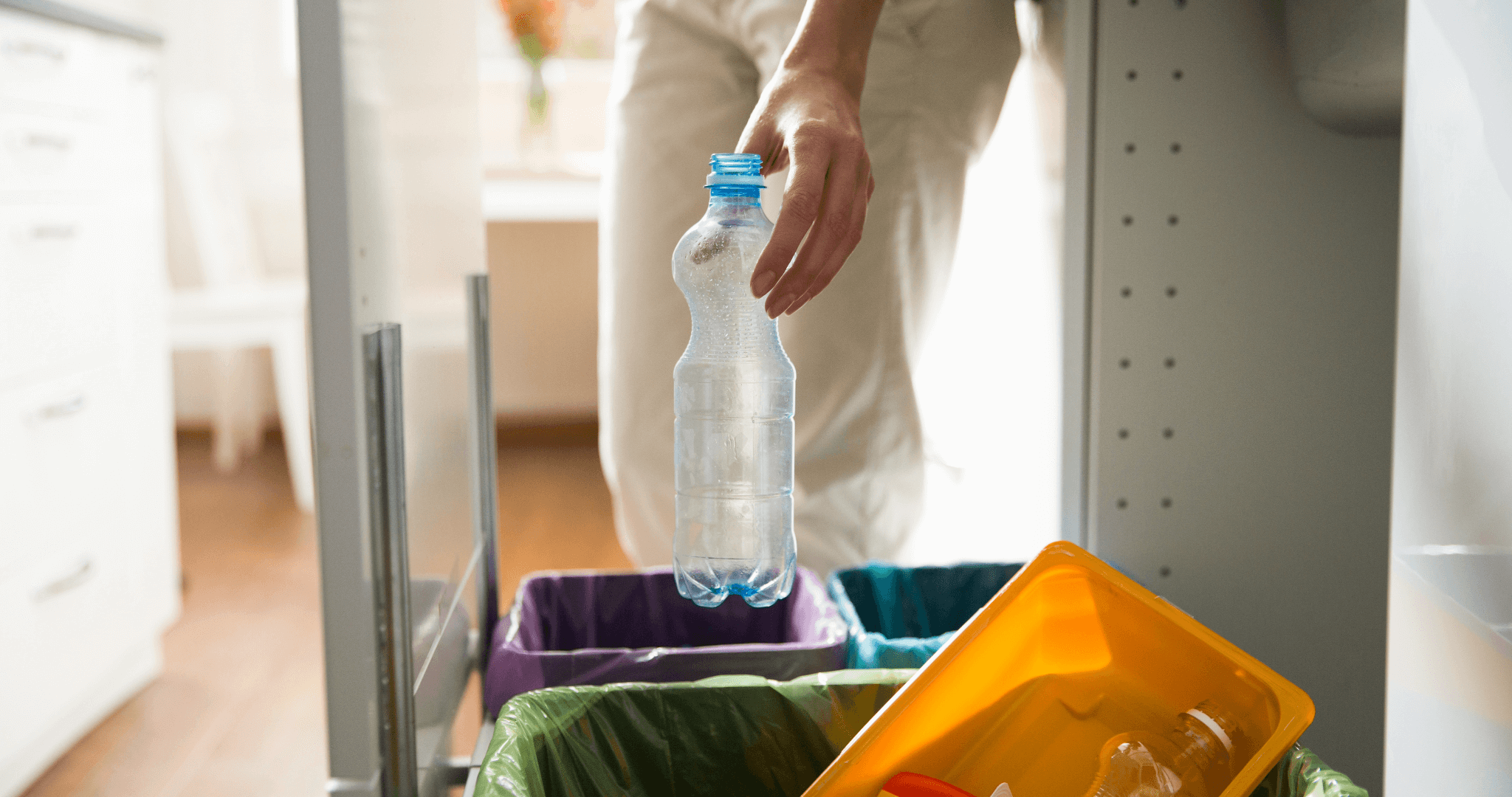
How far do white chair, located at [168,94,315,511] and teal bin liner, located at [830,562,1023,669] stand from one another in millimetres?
1602

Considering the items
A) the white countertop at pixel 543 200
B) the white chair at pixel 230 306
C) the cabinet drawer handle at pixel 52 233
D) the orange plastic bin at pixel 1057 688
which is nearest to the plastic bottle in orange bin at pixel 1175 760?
the orange plastic bin at pixel 1057 688

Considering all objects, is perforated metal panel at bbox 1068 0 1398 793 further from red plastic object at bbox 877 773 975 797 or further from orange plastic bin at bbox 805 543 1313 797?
red plastic object at bbox 877 773 975 797

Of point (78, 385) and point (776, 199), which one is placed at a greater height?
point (776, 199)

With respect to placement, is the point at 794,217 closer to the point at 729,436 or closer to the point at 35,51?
the point at 729,436

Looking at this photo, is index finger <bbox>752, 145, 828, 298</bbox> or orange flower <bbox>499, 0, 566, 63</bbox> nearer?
index finger <bbox>752, 145, 828, 298</bbox>

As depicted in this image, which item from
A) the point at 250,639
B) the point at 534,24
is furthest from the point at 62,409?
the point at 534,24

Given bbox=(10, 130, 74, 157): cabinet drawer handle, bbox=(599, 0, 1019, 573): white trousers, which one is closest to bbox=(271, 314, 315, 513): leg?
bbox=(10, 130, 74, 157): cabinet drawer handle

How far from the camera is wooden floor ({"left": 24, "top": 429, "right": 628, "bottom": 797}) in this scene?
4.83 ft

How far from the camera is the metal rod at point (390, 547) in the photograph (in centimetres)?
58

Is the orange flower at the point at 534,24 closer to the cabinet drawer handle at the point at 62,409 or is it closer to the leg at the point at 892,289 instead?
the cabinet drawer handle at the point at 62,409

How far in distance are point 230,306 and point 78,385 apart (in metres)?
1.24

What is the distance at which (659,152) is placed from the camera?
1057 mm

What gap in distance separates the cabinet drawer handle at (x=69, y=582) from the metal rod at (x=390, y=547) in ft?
3.35

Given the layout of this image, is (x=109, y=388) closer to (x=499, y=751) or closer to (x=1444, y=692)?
(x=499, y=751)
